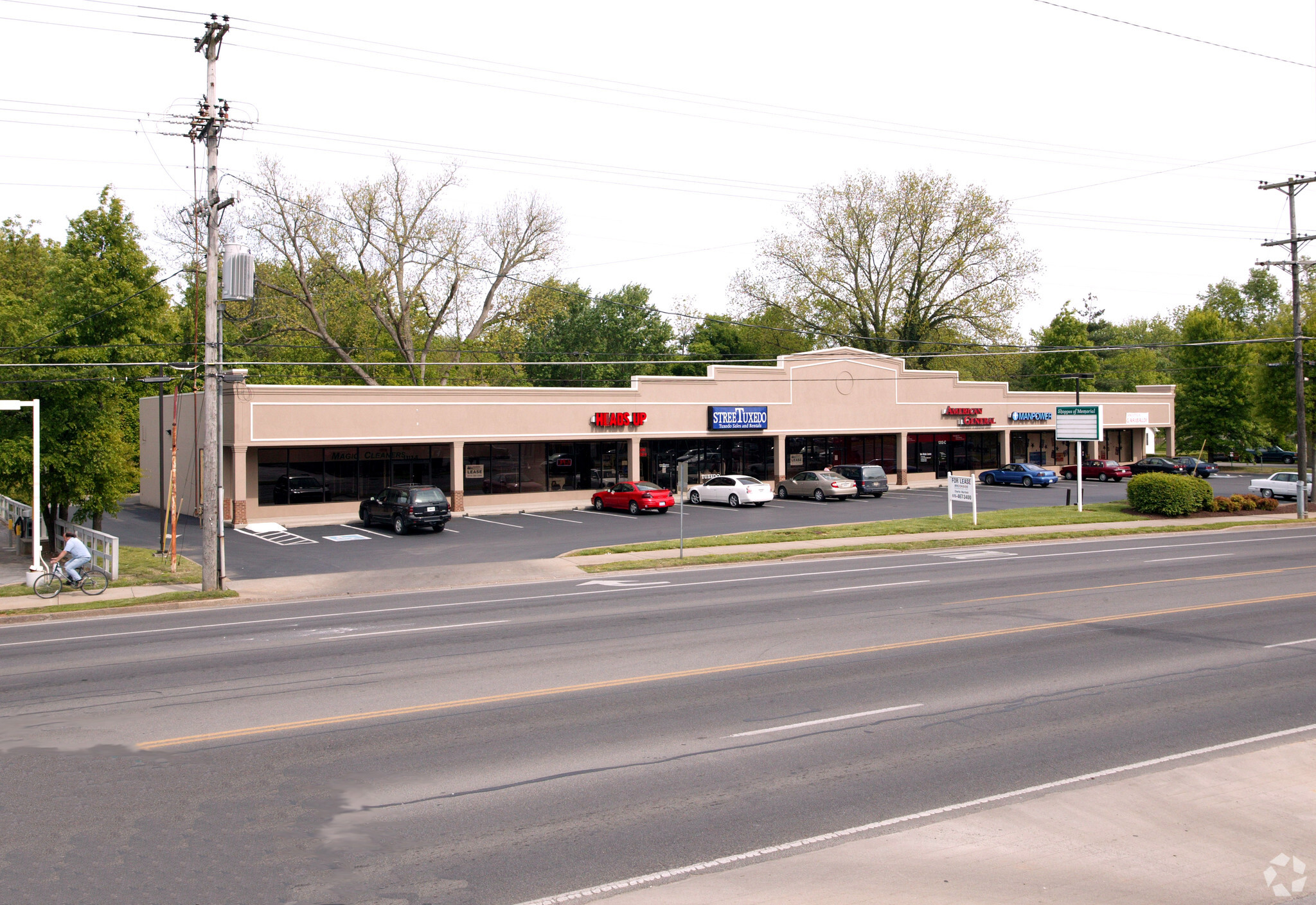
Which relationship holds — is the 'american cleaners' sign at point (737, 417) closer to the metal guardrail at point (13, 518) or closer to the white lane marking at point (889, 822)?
the metal guardrail at point (13, 518)

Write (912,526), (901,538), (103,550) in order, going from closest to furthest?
1. (103,550)
2. (901,538)
3. (912,526)

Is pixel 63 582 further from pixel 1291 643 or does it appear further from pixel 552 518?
pixel 1291 643

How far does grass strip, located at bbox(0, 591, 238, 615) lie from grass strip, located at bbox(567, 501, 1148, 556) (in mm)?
9719

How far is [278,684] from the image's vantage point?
11.7 m

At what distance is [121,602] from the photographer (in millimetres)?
19094

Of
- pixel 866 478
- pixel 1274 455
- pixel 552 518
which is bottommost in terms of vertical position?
pixel 552 518

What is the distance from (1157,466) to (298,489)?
45866 millimetres

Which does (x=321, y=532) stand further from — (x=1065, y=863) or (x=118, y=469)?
(x=1065, y=863)

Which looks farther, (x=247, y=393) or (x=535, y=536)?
(x=247, y=393)

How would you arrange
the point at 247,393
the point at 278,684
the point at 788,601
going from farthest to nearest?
the point at 247,393 → the point at 788,601 → the point at 278,684

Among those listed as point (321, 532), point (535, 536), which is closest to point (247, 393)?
point (321, 532)

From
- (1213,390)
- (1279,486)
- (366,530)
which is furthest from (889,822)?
(1213,390)

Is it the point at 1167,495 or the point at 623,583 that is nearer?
the point at 623,583

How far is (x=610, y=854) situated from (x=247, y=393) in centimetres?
3139
